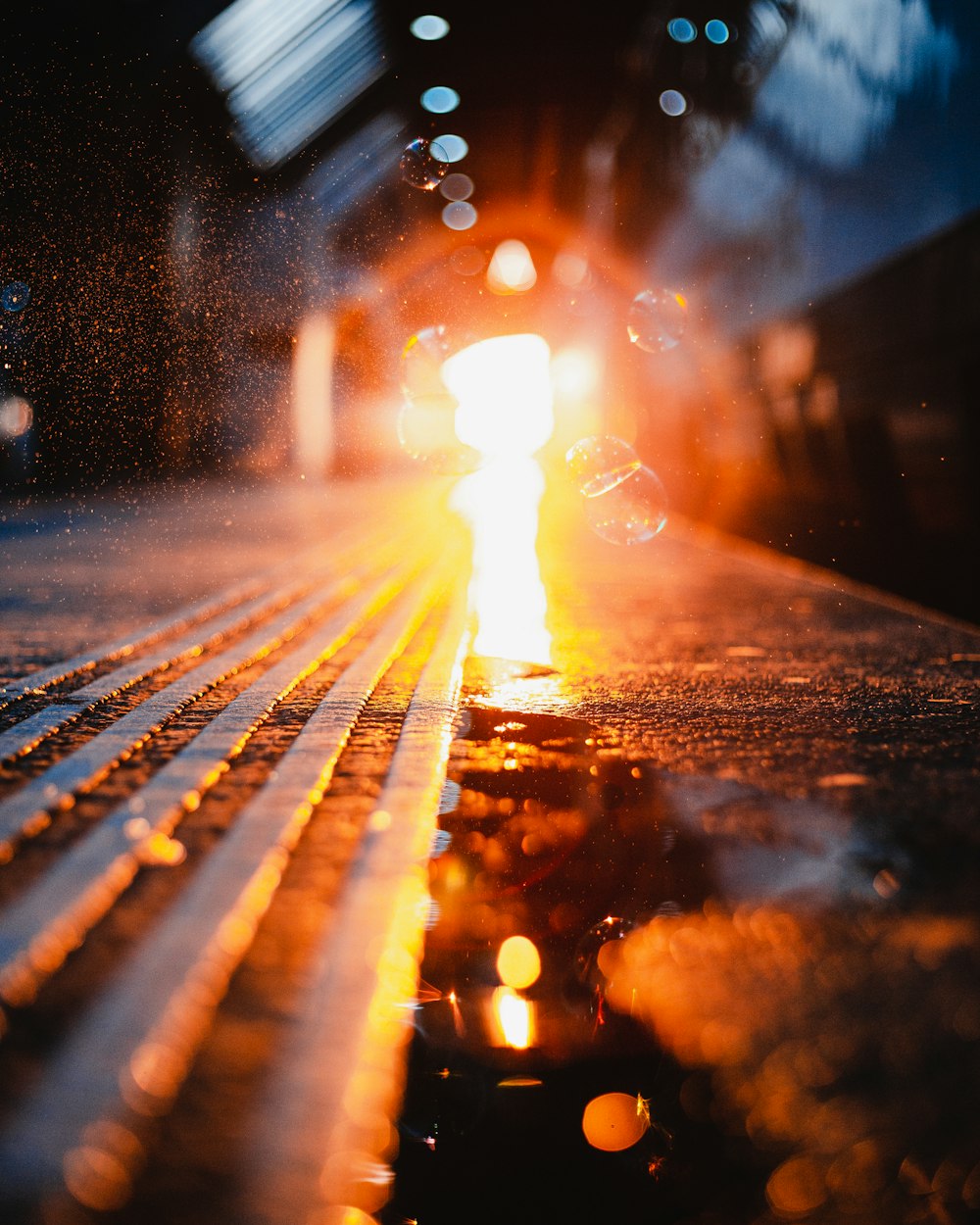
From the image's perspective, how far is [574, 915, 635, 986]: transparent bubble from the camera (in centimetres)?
294

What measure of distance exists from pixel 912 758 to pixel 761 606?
17.9ft

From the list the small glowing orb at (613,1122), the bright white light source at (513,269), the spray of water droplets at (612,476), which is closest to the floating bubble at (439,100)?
the spray of water droplets at (612,476)

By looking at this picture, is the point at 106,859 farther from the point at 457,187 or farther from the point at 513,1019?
the point at 457,187

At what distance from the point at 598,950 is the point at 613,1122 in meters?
0.77

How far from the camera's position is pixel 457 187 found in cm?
3253

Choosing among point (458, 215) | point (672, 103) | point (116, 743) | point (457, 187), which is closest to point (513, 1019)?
point (116, 743)

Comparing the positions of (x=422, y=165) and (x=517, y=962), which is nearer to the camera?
(x=517, y=962)

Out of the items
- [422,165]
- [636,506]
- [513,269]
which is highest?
[513,269]

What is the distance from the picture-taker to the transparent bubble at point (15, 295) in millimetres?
20422

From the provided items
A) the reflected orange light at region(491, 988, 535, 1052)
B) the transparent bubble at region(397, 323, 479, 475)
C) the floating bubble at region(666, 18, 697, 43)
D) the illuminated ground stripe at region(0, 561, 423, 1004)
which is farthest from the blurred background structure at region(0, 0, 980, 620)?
the reflected orange light at region(491, 988, 535, 1052)

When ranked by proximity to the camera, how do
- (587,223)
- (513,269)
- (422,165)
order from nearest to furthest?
(422,165) → (587,223) → (513,269)

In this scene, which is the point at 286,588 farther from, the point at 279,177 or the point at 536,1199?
the point at 279,177

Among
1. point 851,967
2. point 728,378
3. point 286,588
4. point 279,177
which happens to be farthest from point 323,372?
point 851,967

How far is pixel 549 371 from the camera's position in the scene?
172ft
